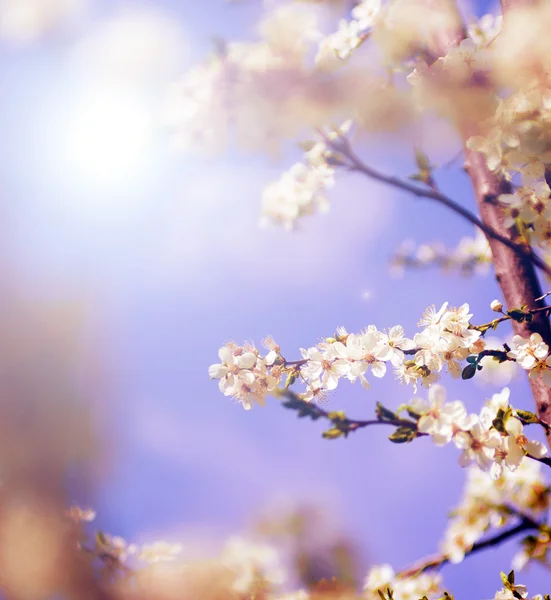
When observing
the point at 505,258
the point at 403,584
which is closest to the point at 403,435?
the point at 505,258

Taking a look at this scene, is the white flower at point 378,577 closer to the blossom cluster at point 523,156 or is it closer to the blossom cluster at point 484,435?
the blossom cluster at point 484,435

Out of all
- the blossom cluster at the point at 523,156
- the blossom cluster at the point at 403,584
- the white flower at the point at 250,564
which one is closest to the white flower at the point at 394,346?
the blossom cluster at the point at 523,156

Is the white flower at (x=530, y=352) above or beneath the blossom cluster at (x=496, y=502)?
above

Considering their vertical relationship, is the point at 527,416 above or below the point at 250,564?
above

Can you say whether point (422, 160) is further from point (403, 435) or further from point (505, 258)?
point (403, 435)

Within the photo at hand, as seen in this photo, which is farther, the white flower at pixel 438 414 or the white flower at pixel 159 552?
the white flower at pixel 159 552

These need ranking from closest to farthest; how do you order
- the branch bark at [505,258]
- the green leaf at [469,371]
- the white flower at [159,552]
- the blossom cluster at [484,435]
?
1. the blossom cluster at [484,435]
2. the green leaf at [469,371]
3. the branch bark at [505,258]
4. the white flower at [159,552]
